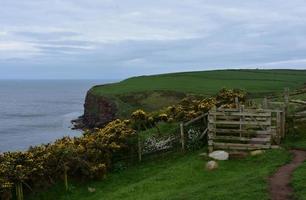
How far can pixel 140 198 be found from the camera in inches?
893

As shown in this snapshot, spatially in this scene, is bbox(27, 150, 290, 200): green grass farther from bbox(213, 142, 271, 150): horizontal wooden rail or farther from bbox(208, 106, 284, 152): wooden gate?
bbox(208, 106, 284, 152): wooden gate

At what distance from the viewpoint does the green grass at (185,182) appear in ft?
68.3

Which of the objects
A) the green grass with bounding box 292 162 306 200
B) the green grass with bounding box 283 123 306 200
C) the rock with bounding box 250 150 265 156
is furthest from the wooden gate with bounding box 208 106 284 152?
the green grass with bounding box 292 162 306 200

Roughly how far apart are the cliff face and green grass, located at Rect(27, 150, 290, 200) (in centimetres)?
6179

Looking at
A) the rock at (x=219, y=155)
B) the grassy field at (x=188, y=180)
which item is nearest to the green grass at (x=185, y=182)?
the grassy field at (x=188, y=180)

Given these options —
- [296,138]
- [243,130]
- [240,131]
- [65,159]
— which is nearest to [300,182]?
[240,131]

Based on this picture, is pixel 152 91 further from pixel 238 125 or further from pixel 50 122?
pixel 238 125

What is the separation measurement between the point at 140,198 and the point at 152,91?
81.4m

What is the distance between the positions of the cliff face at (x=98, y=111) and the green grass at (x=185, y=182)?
61793 millimetres

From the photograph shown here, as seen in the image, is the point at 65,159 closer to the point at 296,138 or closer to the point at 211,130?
the point at 211,130

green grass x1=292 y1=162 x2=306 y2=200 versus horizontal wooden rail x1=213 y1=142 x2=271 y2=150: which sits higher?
horizontal wooden rail x1=213 y1=142 x2=271 y2=150

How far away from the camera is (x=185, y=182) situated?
24609 millimetres

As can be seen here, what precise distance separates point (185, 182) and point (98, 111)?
81.4 meters

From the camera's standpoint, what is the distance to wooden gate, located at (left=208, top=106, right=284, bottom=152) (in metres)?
28.5
